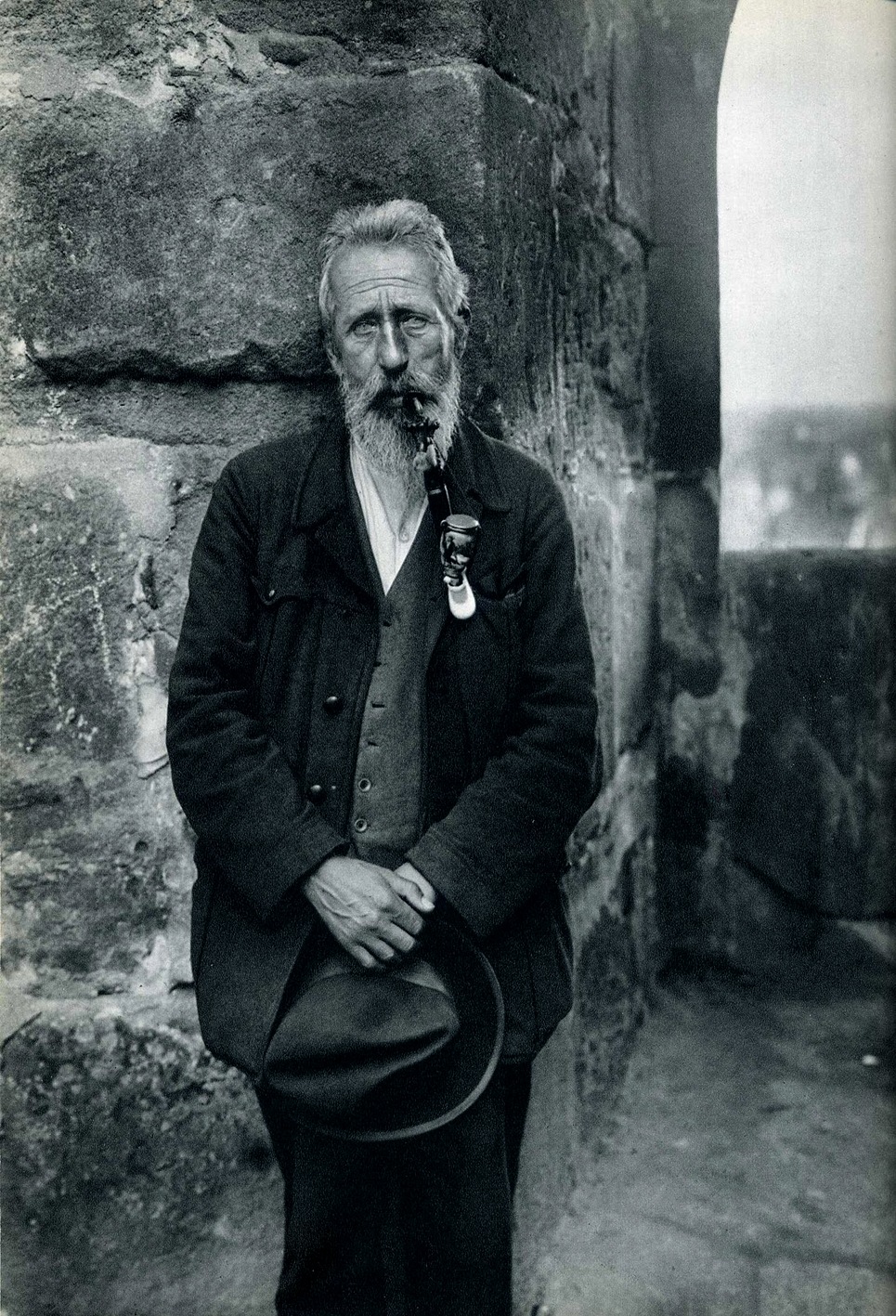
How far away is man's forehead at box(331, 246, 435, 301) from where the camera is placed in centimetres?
180

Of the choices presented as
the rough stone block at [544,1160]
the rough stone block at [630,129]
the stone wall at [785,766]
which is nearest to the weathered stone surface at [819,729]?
the stone wall at [785,766]

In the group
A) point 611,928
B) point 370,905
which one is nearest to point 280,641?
point 370,905

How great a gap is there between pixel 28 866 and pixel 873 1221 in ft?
6.10

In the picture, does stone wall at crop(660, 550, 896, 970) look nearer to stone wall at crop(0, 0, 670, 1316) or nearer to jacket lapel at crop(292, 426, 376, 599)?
stone wall at crop(0, 0, 670, 1316)

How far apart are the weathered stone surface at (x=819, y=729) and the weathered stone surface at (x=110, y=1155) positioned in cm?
171

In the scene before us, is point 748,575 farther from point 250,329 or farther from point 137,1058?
point 137,1058

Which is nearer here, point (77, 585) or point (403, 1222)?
point (403, 1222)

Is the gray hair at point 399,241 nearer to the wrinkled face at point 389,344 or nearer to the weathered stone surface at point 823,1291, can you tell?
the wrinkled face at point 389,344

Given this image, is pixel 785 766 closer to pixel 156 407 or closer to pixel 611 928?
pixel 611 928

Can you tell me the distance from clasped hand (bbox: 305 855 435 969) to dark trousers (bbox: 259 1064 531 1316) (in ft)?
0.97

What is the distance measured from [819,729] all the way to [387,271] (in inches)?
80.2

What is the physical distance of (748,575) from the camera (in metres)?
3.38

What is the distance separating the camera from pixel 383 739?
6.05ft

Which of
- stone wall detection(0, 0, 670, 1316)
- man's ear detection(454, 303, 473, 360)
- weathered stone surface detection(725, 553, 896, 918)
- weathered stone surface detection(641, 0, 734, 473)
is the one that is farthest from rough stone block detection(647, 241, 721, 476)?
man's ear detection(454, 303, 473, 360)
